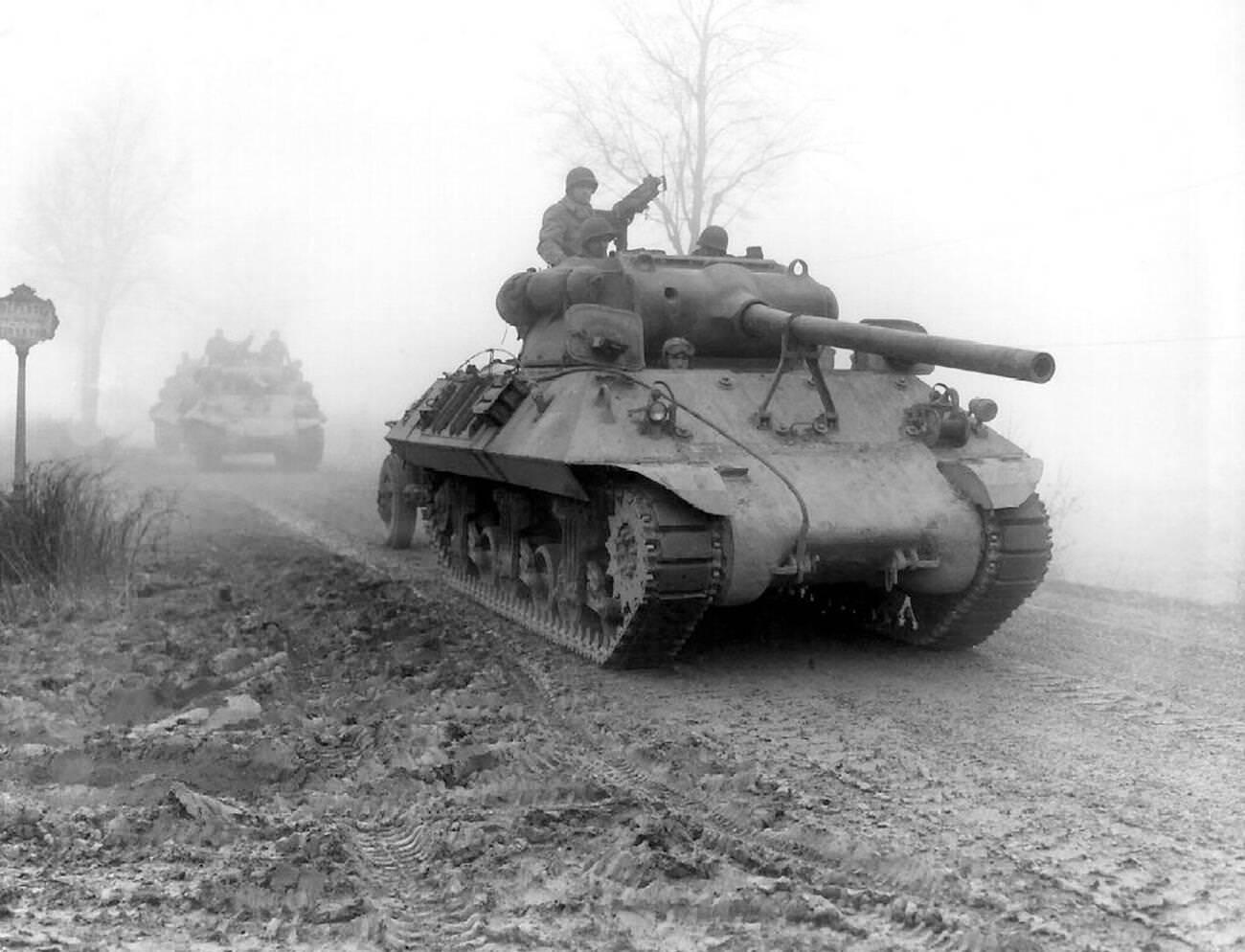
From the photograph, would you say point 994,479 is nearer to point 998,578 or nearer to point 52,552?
point 998,578

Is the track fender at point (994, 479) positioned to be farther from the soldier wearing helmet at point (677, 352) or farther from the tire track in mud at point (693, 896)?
the tire track in mud at point (693, 896)

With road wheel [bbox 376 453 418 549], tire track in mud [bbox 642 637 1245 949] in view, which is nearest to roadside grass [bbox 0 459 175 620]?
road wheel [bbox 376 453 418 549]

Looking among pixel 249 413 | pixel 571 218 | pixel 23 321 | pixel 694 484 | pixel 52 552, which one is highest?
pixel 571 218

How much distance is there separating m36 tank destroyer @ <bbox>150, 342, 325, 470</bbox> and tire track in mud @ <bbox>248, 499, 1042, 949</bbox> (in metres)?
18.4

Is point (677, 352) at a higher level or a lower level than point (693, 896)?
higher

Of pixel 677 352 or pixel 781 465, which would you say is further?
pixel 677 352

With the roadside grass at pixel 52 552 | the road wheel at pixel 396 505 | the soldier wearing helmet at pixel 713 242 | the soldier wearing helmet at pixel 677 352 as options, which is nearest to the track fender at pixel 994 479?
the soldier wearing helmet at pixel 677 352

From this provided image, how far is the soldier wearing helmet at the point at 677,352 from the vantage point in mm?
8938

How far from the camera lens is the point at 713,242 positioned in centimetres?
1069

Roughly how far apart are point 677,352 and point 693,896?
507cm

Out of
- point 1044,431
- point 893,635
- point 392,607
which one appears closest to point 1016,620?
point 893,635

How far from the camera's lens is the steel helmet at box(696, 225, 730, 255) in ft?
34.8

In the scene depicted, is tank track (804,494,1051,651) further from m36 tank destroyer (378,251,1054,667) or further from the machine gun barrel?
the machine gun barrel

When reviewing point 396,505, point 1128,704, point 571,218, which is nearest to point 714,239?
A: point 571,218
